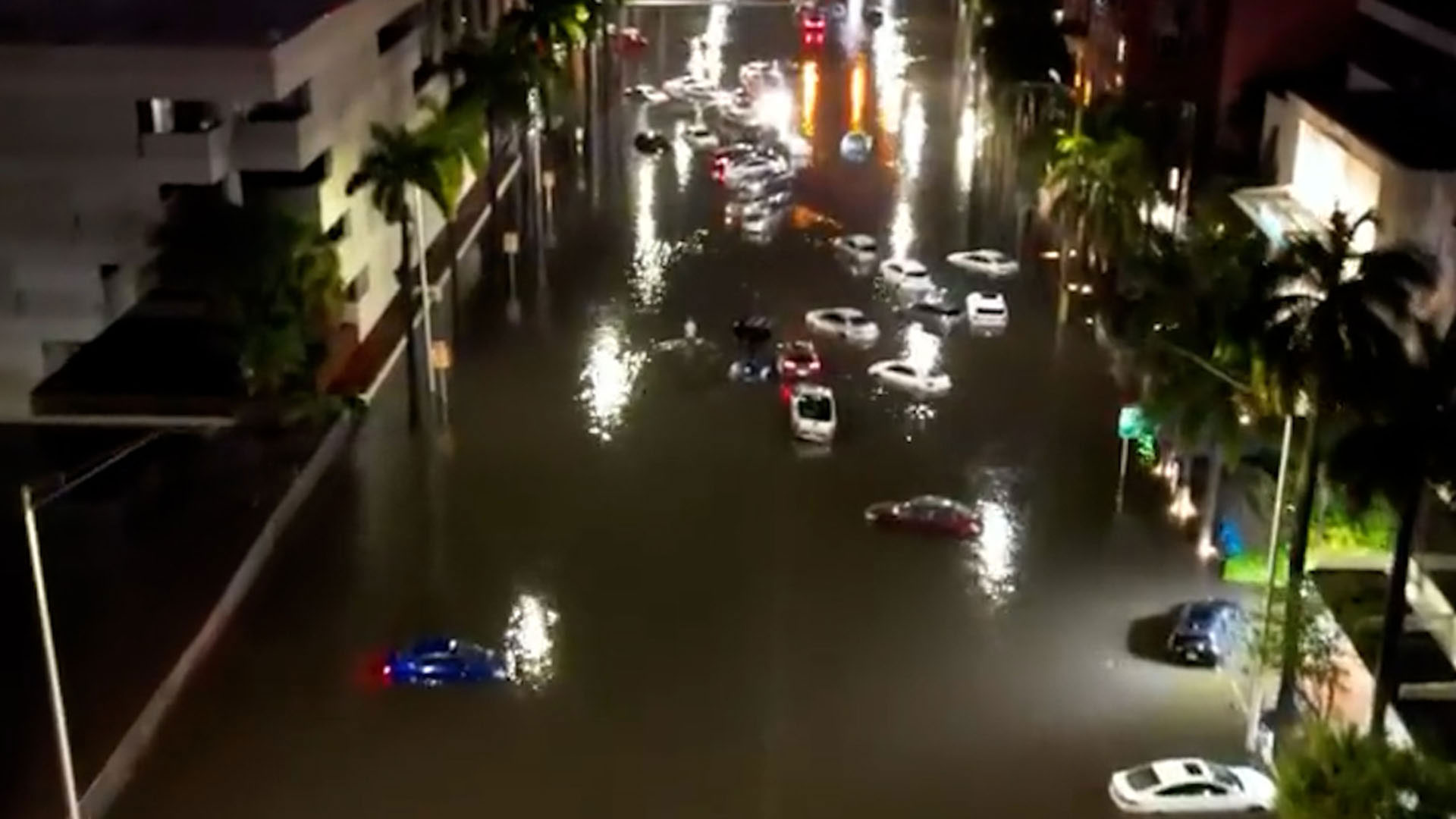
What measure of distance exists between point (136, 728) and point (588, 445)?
16.2 metres

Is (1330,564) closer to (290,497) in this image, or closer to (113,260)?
(290,497)

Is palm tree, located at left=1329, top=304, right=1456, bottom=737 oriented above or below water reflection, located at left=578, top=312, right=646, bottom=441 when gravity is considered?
above

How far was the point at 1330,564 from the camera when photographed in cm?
3575

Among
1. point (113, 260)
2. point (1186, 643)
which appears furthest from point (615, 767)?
point (113, 260)

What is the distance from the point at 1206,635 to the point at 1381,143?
13.6 metres

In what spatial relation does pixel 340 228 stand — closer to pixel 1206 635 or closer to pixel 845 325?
pixel 845 325

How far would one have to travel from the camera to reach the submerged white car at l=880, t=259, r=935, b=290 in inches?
2302

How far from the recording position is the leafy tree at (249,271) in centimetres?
4209

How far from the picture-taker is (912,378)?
4972 cm

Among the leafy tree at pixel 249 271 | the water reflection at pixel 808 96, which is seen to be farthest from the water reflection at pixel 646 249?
the leafy tree at pixel 249 271

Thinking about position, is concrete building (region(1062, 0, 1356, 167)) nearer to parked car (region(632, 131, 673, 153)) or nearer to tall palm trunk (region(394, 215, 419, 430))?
parked car (region(632, 131, 673, 153))

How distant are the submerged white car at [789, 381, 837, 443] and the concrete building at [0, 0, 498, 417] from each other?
13.7m

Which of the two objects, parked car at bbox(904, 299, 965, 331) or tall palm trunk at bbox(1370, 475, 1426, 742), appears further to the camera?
parked car at bbox(904, 299, 965, 331)

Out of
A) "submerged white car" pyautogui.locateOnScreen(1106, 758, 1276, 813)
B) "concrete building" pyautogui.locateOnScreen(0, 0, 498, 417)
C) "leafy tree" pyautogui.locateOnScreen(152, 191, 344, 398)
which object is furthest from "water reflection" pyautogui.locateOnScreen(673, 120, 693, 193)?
"submerged white car" pyautogui.locateOnScreen(1106, 758, 1276, 813)
